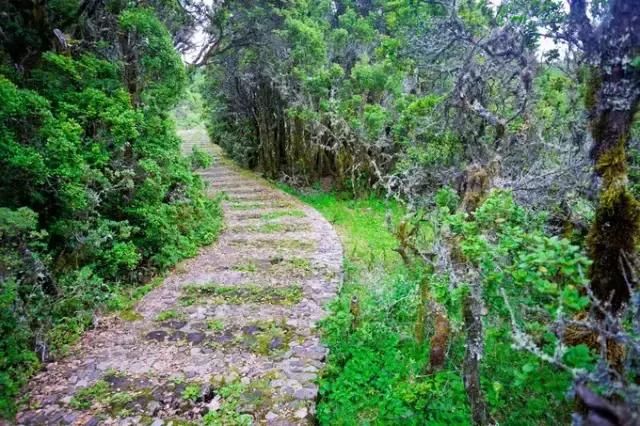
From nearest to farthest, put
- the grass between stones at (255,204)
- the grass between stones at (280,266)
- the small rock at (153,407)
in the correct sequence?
the small rock at (153,407) < the grass between stones at (280,266) < the grass between stones at (255,204)

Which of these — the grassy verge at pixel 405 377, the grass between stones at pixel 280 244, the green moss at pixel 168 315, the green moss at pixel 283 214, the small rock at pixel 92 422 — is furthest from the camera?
the green moss at pixel 283 214

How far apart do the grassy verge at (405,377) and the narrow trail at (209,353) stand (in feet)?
0.95

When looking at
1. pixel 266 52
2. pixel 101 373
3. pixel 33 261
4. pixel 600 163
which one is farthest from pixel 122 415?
pixel 266 52

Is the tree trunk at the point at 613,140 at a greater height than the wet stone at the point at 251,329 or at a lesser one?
greater

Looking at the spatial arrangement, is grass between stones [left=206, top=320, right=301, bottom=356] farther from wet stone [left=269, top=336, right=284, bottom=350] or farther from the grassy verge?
the grassy verge

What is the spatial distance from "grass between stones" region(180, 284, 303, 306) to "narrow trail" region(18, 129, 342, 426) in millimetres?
15

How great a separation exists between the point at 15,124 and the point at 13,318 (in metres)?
2.15

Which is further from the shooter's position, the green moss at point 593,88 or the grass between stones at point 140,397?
the grass between stones at point 140,397

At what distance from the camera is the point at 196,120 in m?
35.8

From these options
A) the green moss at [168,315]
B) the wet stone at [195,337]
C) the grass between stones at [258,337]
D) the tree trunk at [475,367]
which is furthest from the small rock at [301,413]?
the green moss at [168,315]

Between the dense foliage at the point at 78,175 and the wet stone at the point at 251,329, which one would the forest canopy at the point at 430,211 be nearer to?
the dense foliage at the point at 78,175

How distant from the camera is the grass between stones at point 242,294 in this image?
5566 millimetres

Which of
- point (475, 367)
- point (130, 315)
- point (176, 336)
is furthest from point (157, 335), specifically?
point (475, 367)

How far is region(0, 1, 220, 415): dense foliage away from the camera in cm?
414
